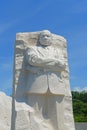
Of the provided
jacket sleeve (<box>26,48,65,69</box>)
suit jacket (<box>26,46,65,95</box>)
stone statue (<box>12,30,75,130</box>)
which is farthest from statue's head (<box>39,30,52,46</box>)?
jacket sleeve (<box>26,48,65,69</box>)

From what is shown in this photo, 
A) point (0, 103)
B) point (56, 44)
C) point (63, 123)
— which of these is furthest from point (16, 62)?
point (0, 103)

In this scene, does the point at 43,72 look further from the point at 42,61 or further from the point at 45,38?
the point at 45,38

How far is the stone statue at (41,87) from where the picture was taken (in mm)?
9078

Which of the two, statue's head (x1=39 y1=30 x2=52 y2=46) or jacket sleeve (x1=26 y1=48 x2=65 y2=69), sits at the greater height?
statue's head (x1=39 y1=30 x2=52 y2=46)

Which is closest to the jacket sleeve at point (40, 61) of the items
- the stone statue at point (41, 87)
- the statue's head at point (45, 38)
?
the stone statue at point (41, 87)

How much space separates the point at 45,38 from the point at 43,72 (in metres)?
0.88

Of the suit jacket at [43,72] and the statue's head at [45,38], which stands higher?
the statue's head at [45,38]

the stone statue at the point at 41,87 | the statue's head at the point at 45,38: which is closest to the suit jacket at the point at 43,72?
the stone statue at the point at 41,87

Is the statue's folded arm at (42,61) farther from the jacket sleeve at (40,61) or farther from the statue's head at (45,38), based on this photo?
the statue's head at (45,38)

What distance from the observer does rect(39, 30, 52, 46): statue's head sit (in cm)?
951

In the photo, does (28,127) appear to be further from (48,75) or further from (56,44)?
(56,44)

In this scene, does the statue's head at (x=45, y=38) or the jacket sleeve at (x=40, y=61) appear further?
the statue's head at (x=45, y=38)

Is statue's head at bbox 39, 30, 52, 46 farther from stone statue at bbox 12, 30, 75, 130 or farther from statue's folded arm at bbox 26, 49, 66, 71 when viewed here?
statue's folded arm at bbox 26, 49, 66, 71

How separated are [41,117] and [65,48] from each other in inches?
78.2
